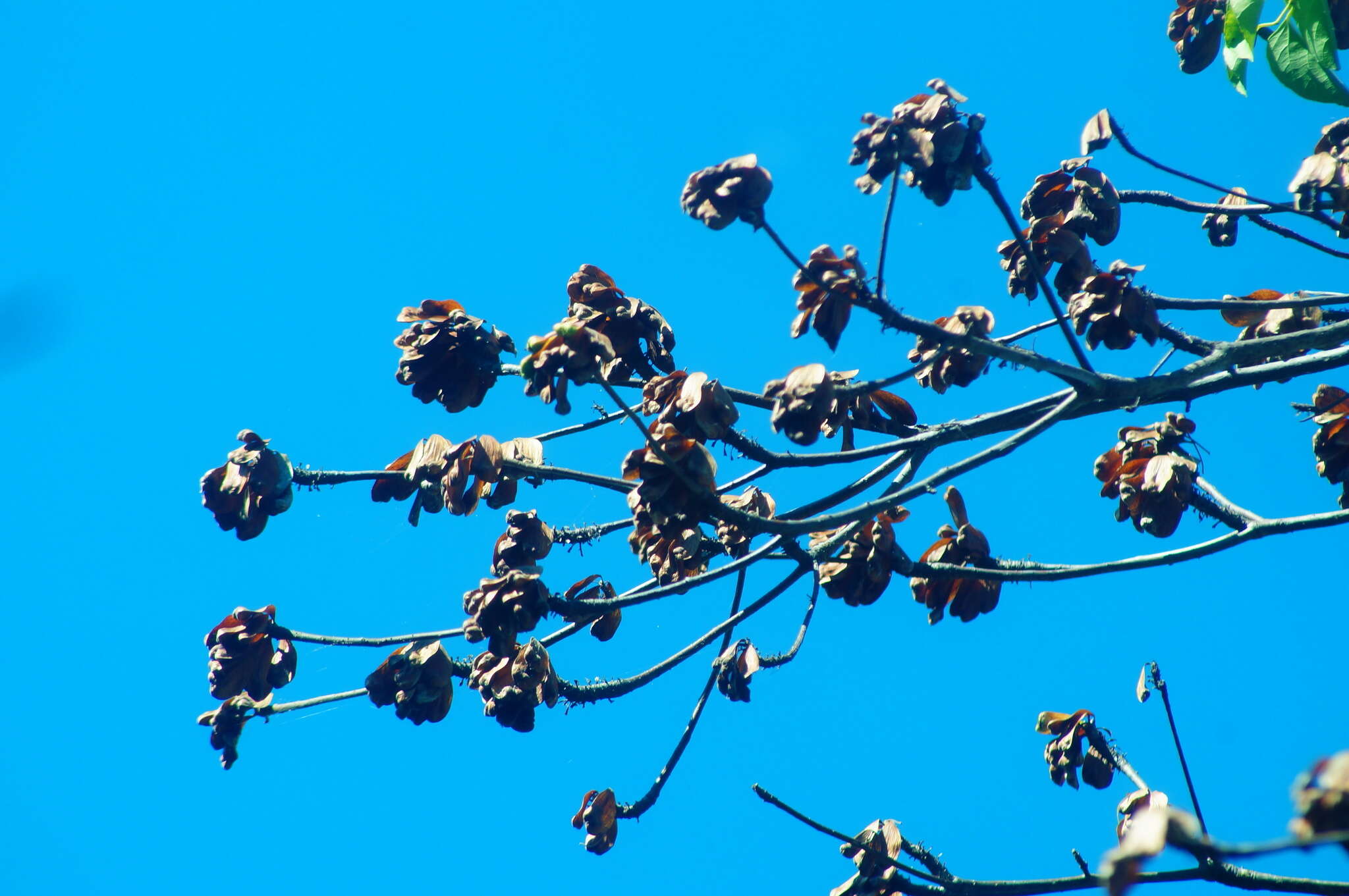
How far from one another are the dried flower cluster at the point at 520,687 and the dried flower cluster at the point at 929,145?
1616 millimetres

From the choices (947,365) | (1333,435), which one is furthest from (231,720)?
(1333,435)

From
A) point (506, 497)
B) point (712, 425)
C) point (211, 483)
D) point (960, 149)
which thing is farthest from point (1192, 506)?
point (211, 483)

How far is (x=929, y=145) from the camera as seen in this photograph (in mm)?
2732

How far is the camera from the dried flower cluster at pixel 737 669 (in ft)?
12.0

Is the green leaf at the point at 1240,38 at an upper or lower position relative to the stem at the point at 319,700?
upper

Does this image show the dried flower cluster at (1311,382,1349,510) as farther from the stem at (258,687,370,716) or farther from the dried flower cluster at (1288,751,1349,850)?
the stem at (258,687,370,716)

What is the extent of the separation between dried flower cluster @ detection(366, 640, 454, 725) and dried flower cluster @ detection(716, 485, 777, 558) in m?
0.92

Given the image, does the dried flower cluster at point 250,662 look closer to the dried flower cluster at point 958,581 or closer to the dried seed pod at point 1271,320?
the dried flower cluster at point 958,581

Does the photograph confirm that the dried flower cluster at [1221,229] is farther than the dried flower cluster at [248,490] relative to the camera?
Yes

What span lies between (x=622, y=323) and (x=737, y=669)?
51.1 inches

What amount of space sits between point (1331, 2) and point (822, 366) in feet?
7.47

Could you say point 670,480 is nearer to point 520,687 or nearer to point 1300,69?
point 520,687

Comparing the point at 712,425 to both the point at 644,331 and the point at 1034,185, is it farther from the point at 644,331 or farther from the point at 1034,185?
the point at 1034,185

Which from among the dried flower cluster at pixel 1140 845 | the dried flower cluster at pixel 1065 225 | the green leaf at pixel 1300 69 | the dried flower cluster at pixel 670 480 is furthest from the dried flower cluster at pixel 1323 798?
the green leaf at pixel 1300 69
